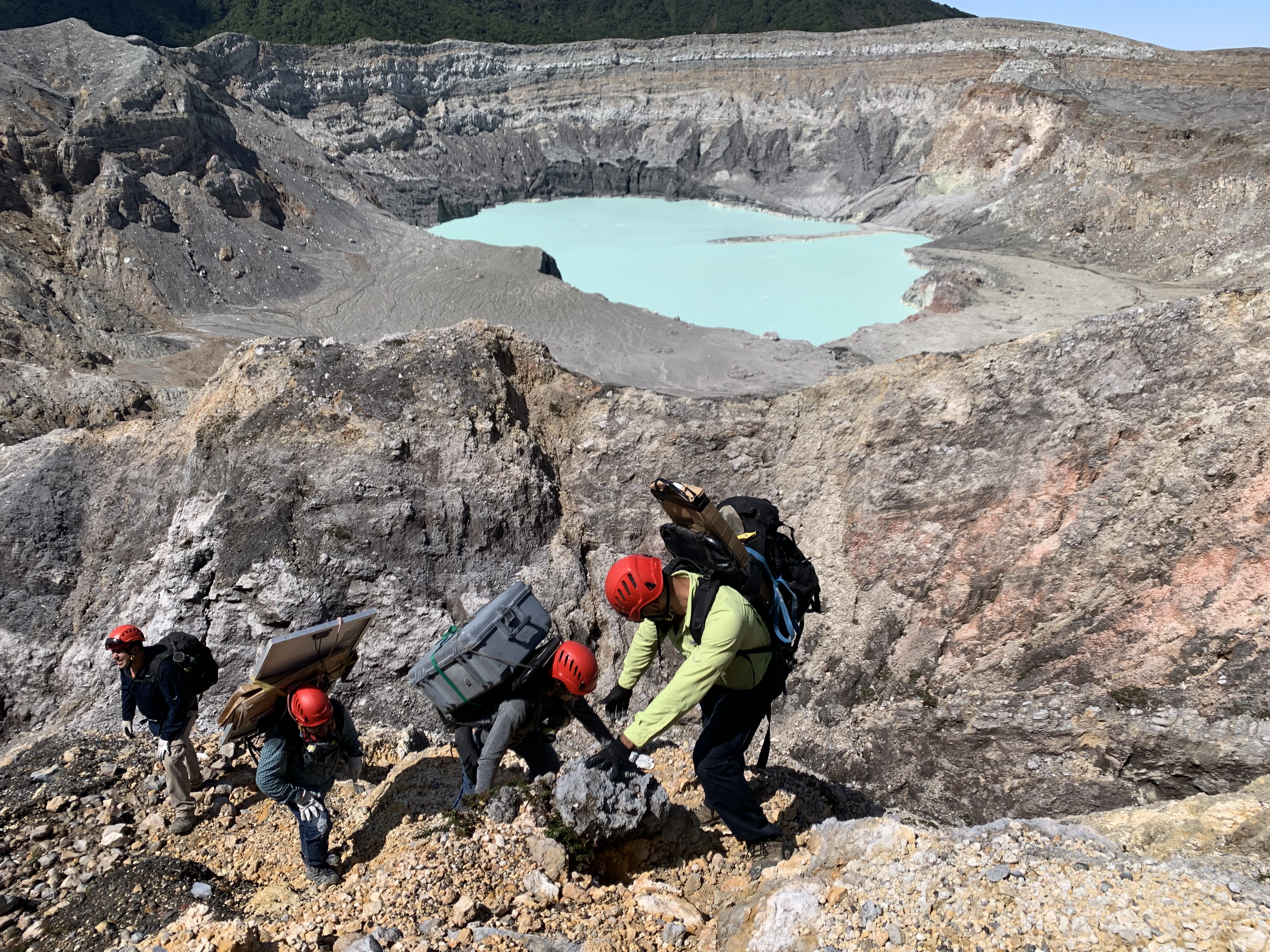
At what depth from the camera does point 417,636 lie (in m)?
6.76

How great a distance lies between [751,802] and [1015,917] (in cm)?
141

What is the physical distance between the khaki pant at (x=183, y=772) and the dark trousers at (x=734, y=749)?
3300mm

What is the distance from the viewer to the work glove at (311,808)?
13.9 feet

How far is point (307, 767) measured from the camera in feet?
14.9

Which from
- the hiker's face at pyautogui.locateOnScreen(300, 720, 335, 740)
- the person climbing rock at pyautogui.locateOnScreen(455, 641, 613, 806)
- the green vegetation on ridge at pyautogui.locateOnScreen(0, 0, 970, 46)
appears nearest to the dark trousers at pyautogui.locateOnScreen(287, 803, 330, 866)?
the hiker's face at pyautogui.locateOnScreen(300, 720, 335, 740)

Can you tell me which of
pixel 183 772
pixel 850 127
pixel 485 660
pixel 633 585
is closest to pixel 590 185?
pixel 850 127

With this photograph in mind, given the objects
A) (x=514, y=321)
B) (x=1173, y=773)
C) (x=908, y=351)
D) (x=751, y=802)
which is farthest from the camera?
(x=514, y=321)

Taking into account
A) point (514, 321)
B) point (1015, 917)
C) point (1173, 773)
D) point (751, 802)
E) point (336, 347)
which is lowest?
point (514, 321)

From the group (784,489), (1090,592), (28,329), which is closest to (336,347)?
(784,489)

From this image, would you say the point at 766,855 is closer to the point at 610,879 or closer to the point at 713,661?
the point at 610,879

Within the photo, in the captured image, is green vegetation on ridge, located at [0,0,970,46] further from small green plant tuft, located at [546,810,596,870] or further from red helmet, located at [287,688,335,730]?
small green plant tuft, located at [546,810,596,870]

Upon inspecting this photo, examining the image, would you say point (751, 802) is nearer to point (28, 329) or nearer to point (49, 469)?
point (49, 469)

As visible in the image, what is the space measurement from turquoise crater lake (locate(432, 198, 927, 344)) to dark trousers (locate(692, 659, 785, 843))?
22830mm

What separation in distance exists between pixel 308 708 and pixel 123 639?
1.63 m
